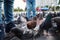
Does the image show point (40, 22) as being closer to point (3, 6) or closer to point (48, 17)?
point (48, 17)

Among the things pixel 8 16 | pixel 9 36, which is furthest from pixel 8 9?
pixel 9 36

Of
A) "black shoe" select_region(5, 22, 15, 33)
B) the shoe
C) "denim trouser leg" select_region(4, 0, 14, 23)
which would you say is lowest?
the shoe

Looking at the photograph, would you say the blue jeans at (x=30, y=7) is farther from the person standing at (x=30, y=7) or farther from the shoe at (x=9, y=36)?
the shoe at (x=9, y=36)

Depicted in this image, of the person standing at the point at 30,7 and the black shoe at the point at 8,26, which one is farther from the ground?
the person standing at the point at 30,7

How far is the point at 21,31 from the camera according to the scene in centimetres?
84


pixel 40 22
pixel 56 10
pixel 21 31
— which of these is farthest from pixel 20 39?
pixel 56 10

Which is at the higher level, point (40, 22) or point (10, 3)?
point (10, 3)

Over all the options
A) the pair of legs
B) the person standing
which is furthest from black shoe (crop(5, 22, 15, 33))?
the person standing

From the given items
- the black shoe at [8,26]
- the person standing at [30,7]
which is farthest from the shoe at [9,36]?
the person standing at [30,7]

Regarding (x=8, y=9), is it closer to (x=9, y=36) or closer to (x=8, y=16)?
(x=8, y=16)

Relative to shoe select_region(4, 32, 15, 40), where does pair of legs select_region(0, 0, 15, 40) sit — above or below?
above

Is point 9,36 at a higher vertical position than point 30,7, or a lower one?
lower

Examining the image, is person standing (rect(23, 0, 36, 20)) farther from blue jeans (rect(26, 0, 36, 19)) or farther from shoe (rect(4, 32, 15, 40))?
shoe (rect(4, 32, 15, 40))

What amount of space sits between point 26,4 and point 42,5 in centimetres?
9
